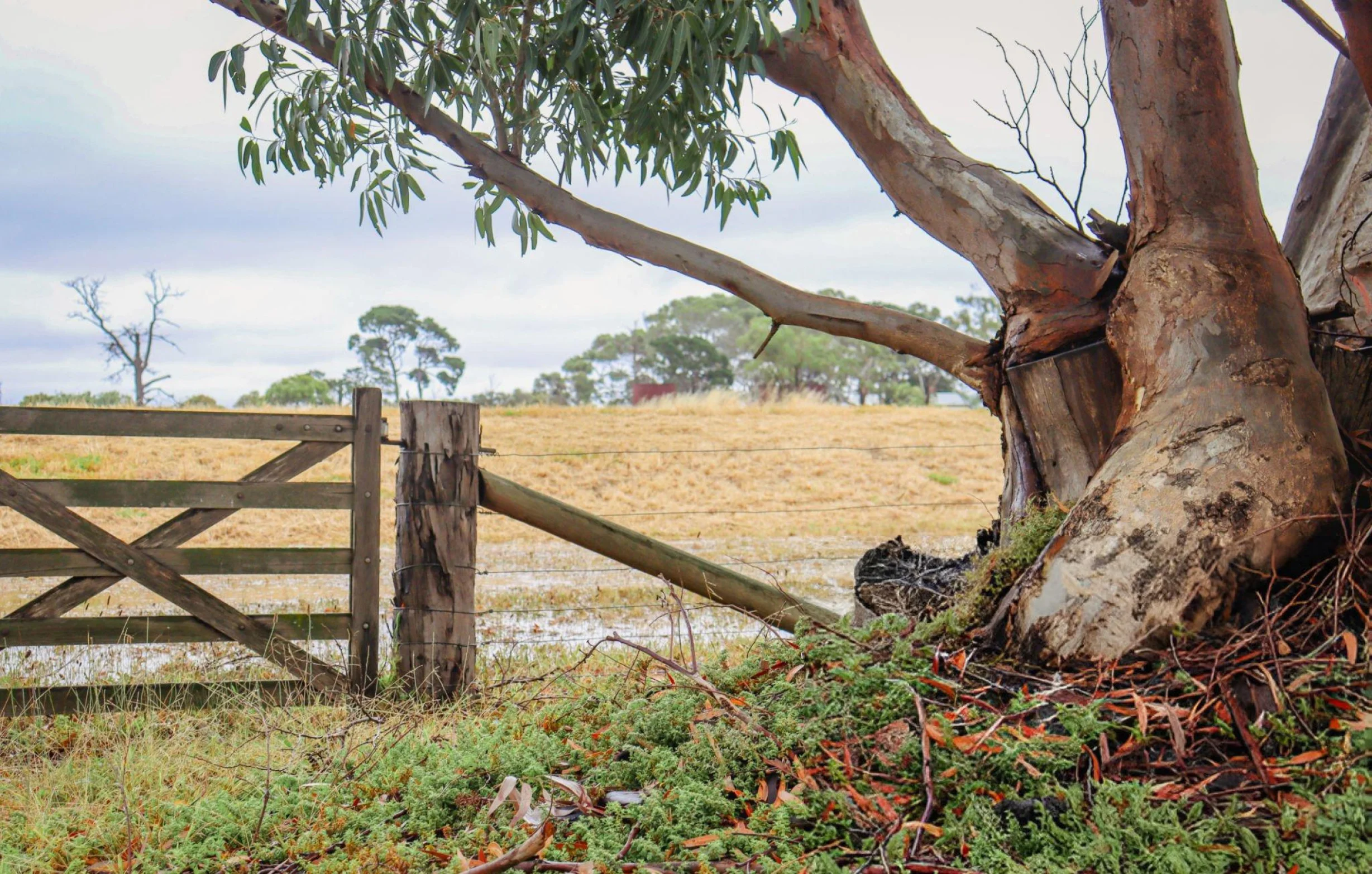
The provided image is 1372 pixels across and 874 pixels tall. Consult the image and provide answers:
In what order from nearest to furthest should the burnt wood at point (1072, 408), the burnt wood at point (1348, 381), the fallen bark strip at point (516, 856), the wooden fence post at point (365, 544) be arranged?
1. the fallen bark strip at point (516, 856)
2. the burnt wood at point (1348, 381)
3. the burnt wood at point (1072, 408)
4. the wooden fence post at point (365, 544)

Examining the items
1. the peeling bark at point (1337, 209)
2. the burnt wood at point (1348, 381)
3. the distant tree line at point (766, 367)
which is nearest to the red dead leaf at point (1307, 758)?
the burnt wood at point (1348, 381)

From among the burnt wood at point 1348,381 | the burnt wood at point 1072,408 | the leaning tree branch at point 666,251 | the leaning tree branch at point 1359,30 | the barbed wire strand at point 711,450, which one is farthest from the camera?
the barbed wire strand at point 711,450

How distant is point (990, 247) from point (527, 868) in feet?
9.71

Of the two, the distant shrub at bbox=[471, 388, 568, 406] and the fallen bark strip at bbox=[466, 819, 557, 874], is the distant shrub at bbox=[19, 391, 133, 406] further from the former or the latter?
the fallen bark strip at bbox=[466, 819, 557, 874]

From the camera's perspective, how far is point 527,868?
90.4 inches

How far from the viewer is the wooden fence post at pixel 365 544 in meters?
4.52

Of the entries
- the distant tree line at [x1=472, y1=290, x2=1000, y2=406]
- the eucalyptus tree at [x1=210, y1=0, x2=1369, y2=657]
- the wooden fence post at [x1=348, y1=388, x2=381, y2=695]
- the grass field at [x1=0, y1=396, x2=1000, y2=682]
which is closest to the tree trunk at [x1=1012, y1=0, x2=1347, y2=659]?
the eucalyptus tree at [x1=210, y1=0, x2=1369, y2=657]

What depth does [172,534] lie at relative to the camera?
14.6 feet

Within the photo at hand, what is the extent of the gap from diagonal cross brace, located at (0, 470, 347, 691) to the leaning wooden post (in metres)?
0.44

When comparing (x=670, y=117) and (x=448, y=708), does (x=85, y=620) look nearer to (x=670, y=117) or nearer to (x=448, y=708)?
(x=448, y=708)

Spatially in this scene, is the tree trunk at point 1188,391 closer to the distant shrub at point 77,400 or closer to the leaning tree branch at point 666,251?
the leaning tree branch at point 666,251

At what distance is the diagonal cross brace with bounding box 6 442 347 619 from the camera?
4.39 m

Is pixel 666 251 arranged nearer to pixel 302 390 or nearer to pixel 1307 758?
pixel 1307 758

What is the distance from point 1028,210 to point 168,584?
4146mm
